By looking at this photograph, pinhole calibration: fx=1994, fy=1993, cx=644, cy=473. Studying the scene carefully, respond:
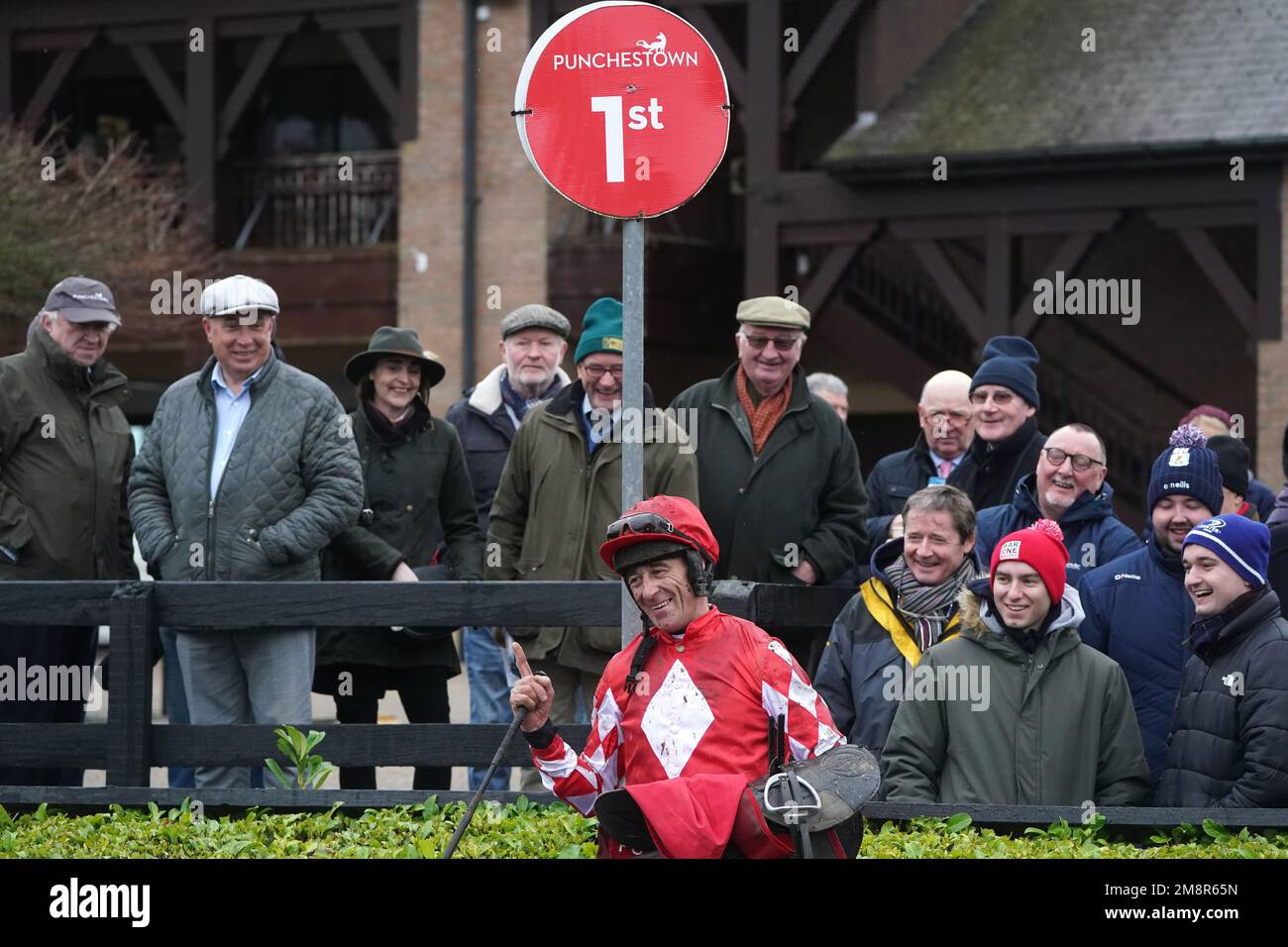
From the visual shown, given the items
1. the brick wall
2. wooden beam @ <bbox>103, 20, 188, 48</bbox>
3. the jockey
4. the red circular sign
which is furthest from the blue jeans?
wooden beam @ <bbox>103, 20, 188, 48</bbox>

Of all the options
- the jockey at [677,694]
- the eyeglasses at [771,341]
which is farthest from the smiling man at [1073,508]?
the jockey at [677,694]

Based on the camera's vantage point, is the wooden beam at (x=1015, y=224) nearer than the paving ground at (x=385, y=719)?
No

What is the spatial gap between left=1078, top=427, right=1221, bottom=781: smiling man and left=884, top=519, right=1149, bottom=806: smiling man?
67 cm

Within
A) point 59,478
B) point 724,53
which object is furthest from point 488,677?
point 724,53

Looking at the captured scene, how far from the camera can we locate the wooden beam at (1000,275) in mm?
19172

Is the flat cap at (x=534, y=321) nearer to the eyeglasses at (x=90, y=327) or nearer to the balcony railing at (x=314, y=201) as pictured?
the eyeglasses at (x=90, y=327)

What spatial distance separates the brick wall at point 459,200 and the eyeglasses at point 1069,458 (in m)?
14.6

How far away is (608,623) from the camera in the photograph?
22.0 ft

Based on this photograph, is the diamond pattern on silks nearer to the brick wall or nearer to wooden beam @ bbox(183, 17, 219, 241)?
the brick wall

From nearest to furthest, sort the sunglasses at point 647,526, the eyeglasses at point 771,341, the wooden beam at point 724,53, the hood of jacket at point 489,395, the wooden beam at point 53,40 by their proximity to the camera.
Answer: the sunglasses at point 647,526
the eyeglasses at point 771,341
the hood of jacket at point 489,395
the wooden beam at point 724,53
the wooden beam at point 53,40

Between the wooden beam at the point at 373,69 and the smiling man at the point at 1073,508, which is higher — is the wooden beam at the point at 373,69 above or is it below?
above

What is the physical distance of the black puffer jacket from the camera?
582cm
